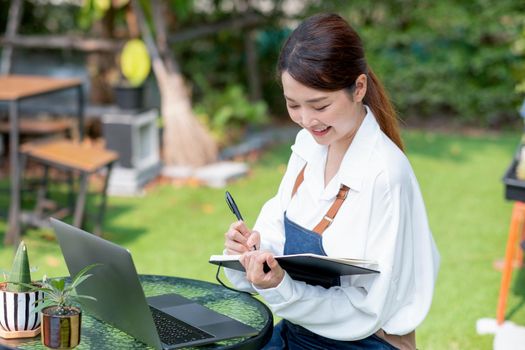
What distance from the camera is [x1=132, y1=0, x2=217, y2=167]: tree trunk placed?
846cm

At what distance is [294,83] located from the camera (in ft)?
7.79

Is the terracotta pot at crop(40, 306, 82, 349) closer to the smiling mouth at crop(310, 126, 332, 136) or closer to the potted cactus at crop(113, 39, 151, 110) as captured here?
the smiling mouth at crop(310, 126, 332, 136)

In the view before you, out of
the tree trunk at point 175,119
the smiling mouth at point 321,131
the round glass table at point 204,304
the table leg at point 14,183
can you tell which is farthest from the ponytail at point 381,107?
the tree trunk at point 175,119

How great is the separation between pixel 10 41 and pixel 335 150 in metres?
6.70

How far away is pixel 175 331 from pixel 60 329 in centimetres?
31

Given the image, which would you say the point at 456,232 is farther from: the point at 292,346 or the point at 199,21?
the point at 199,21

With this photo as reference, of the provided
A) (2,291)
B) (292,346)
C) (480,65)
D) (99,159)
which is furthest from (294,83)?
(480,65)

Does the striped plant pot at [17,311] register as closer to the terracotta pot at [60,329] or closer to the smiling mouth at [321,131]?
the terracotta pot at [60,329]

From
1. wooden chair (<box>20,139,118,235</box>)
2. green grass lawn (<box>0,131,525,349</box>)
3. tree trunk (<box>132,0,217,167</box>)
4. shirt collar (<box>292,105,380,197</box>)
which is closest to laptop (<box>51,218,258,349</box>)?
shirt collar (<box>292,105,380,197</box>)

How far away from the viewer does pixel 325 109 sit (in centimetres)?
237

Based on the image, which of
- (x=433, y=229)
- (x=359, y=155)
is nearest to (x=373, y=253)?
(x=359, y=155)

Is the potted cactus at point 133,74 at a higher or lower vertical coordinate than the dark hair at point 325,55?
lower

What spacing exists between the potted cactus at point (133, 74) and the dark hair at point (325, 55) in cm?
571

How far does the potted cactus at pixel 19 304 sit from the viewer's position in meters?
2.19
